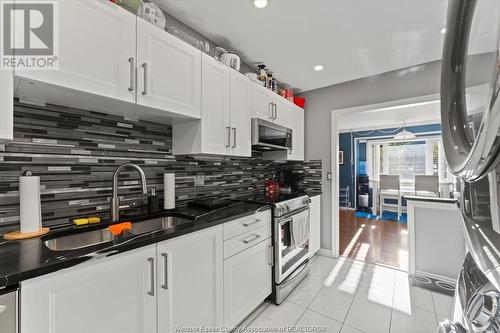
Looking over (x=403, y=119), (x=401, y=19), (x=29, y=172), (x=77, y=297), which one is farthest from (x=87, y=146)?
(x=403, y=119)

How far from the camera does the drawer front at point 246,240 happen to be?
1.54m

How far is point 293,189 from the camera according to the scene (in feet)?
10.5

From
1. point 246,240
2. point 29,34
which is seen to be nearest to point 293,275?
point 246,240

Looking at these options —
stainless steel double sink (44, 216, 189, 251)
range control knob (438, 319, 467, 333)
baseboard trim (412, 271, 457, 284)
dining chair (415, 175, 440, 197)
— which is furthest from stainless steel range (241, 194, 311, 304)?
dining chair (415, 175, 440, 197)

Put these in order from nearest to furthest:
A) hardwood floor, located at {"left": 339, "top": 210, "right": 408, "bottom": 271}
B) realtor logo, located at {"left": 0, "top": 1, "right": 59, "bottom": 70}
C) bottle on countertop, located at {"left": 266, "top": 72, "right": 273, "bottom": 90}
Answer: realtor logo, located at {"left": 0, "top": 1, "right": 59, "bottom": 70} → bottle on countertop, located at {"left": 266, "top": 72, "right": 273, "bottom": 90} → hardwood floor, located at {"left": 339, "top": 210, "right": 408, "bottom": 271}

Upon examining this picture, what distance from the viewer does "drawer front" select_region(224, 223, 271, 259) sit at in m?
1.54

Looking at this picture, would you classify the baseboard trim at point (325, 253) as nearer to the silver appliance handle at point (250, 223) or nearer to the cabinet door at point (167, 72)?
the silver appliance handle at point (250, 223)

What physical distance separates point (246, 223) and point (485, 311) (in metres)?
1.40

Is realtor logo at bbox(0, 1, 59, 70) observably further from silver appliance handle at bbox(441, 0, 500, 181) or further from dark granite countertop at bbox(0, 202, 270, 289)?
silver appliance handle at bbox(441, 0, 500, 181)

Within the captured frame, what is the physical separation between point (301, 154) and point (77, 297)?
273cm

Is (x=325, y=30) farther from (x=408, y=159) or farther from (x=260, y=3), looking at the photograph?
(x=408, y=159)

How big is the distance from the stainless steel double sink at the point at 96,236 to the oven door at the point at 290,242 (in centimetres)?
89

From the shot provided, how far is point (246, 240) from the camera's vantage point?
168 centimetres

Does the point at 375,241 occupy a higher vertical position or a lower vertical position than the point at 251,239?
lower
